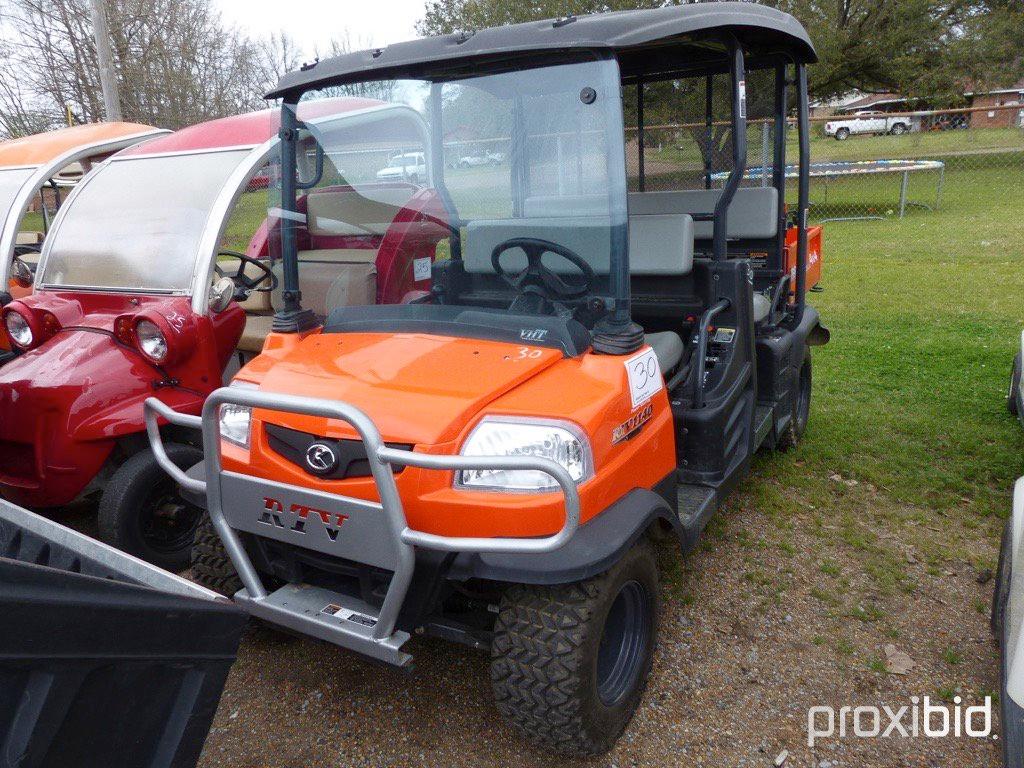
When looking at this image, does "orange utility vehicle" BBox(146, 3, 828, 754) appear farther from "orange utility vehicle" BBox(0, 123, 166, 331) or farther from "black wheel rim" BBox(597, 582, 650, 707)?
"orange utility vehicle" BBox(0, 123, 166, 331)

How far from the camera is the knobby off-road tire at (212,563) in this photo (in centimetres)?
290

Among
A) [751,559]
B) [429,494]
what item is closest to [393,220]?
[429,494]

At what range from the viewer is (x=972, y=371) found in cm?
605

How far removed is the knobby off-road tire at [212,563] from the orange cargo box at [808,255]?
3330 mm

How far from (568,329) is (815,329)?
2.83m

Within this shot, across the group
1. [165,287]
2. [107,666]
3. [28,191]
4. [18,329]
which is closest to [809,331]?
[165,287]

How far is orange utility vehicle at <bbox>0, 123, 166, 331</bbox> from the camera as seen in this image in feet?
17.3

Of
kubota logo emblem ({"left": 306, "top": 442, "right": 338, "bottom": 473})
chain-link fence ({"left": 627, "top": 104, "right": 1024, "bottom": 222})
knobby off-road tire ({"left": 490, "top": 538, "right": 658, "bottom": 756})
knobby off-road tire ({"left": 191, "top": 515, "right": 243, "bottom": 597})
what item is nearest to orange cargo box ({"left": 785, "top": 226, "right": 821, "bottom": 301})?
chain-link fence ({"left": 627, "top": 104, "right": 1024, "bottom": 222})

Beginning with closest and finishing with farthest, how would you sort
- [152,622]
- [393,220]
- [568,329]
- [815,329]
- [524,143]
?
1. [152,622]
2. [568,329]
3. [524,143]
4. [393,220]
5. [815,329]

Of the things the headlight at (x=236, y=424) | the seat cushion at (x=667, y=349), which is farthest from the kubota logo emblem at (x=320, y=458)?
the seat cushion at (x=667, y=349)

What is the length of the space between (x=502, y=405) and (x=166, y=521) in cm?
224

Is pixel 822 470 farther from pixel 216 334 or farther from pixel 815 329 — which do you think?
pixel 216 334
